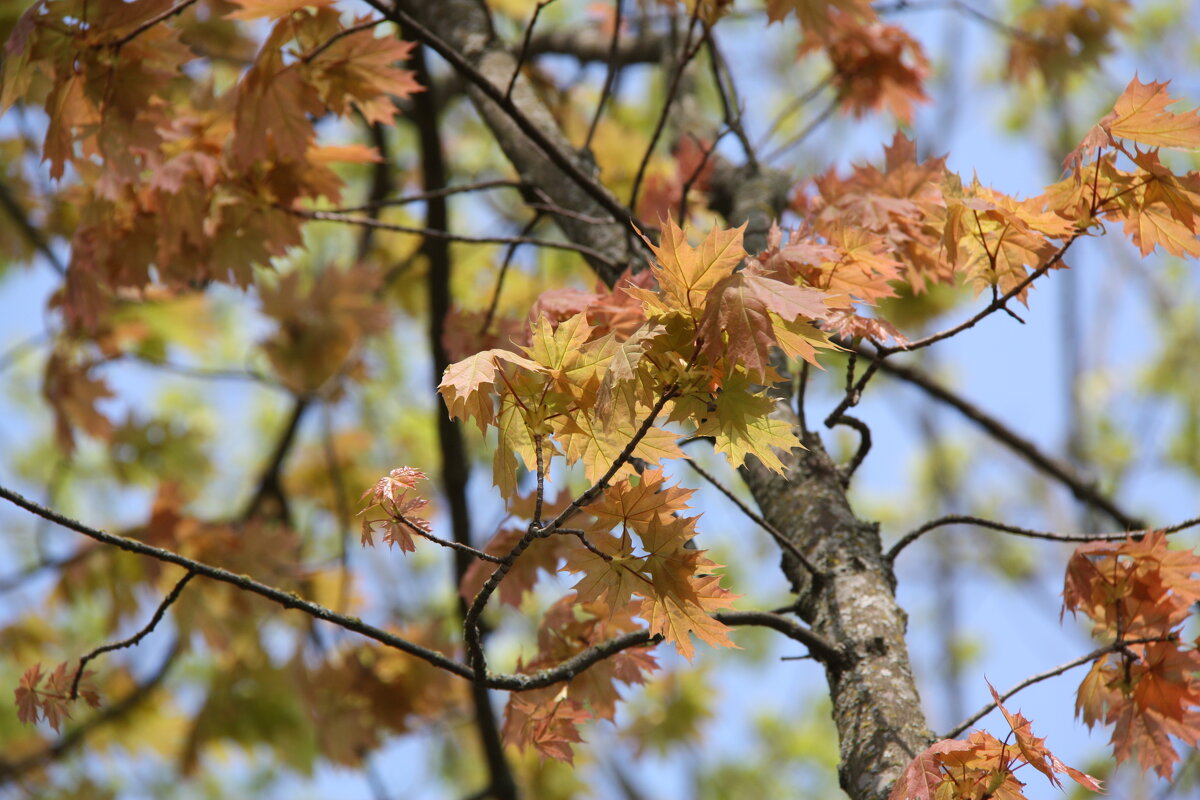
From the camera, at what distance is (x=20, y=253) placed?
386 cm

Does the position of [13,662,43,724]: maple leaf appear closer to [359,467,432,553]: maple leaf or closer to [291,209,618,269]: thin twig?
[359,467,432,553]: maple leaf

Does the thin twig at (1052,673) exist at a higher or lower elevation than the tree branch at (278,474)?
lower

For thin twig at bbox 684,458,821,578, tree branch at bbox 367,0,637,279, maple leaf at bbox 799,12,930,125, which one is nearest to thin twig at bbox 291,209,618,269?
tree branch at bbox 367,0,637,279

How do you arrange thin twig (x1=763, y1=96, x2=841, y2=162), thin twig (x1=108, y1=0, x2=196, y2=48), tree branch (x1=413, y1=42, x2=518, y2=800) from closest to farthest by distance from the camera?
1. thin twig (x1=108, y1=0, x2=196, y2=48)
2. thin twig (x1=763, y1=96, x2=841, y2=162)
3. tree branch (x1=413, y1=42, x2=518, y2=800)

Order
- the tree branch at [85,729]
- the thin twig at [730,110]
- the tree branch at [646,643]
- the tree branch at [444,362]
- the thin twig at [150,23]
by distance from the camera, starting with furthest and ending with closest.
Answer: the tree branch at [85,729], the tree branch at [444,362], the thin twig at [730,110], the thin twig at [150,23], the tree branch at [646,643]

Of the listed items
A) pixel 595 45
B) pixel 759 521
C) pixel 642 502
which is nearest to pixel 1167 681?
pixel 759 521

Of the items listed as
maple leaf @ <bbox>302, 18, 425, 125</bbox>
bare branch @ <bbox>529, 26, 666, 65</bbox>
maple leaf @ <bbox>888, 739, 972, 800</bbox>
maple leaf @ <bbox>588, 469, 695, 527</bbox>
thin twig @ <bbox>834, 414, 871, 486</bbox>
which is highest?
bare branch @ <bbox>529, 26, 666, 65</bbox>

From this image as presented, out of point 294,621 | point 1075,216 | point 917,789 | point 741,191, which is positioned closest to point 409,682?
point 294,621

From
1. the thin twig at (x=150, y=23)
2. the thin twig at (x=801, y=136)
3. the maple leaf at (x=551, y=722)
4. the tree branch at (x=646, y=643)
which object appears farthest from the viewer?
the thin twig at (x=801, y=136)

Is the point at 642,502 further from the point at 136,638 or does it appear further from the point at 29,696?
the point at 29,696

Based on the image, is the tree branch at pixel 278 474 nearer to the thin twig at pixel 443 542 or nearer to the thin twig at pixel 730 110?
the thin twig at pixel 730 110

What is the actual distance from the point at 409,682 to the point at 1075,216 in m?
2.44

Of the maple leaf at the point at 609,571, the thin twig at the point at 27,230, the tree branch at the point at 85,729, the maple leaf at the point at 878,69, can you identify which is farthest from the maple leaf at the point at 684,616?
the tree branch at the point at 85,729

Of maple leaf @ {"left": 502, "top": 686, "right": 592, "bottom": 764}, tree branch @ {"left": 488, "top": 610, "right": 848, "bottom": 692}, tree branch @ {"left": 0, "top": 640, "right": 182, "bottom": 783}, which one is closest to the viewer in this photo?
tree branch @ {"left": 488, "top": 610, "right": 848, "bottom": 692}
